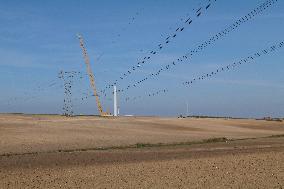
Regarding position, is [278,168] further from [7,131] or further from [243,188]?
[7,131]

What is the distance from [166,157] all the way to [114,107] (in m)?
126

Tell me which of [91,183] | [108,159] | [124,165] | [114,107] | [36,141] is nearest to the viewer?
[91,183]

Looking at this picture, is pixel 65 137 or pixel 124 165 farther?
pixel 65 137

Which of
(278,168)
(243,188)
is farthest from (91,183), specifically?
(278,168)

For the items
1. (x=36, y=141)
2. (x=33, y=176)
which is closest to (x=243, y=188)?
(x=33, y=176)

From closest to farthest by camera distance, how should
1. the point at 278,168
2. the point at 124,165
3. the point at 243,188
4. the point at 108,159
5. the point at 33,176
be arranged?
the point at 243,188 < the point at 33,176 < the point at 278,168 < the point at 124,165 < the point at 108,159

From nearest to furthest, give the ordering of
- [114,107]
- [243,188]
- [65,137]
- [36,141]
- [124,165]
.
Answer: [243,188] < [124,165] < [36,141] < [65,137] < [114,107]

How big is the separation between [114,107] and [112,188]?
141246 millimetres

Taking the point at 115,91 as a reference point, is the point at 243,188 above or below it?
below

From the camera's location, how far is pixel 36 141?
185ft

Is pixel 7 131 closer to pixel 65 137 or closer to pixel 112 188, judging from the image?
pixel 65 137

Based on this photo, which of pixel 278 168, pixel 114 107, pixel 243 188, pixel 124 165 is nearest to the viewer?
pixel 243 188

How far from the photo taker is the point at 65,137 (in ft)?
208

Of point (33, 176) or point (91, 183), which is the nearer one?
point (91, 183)
